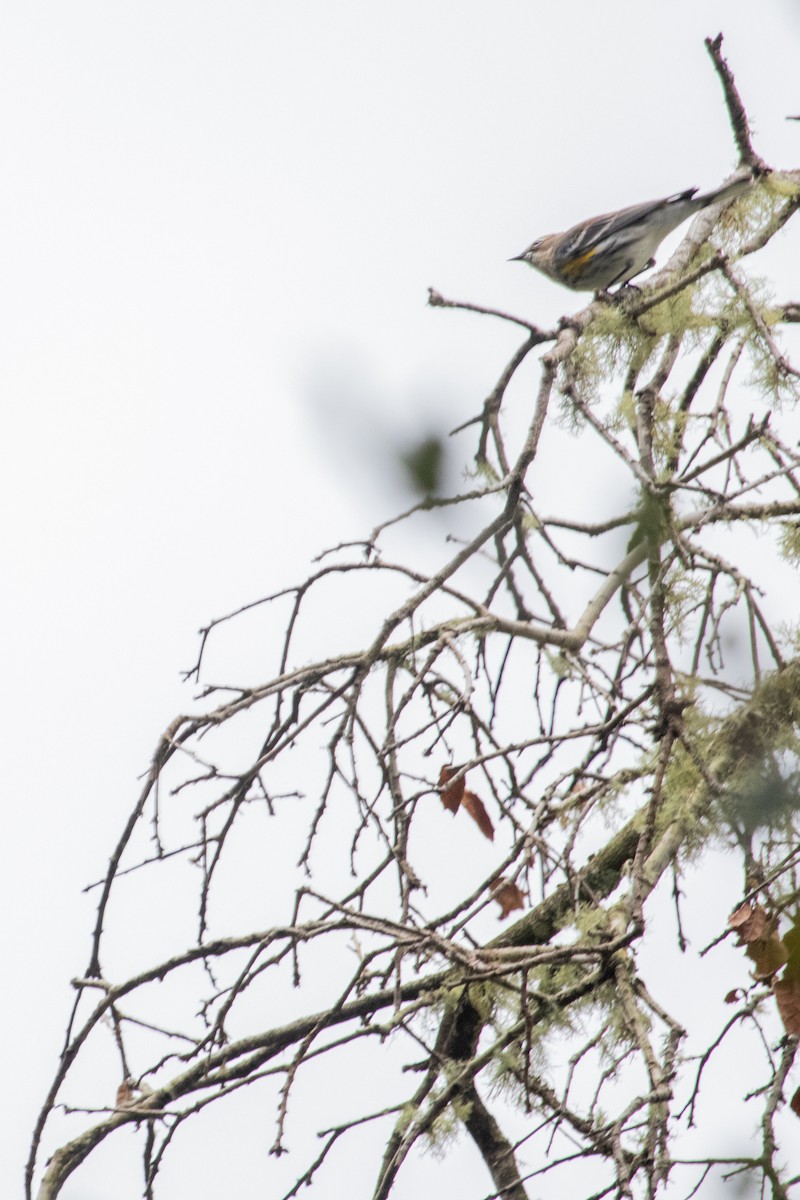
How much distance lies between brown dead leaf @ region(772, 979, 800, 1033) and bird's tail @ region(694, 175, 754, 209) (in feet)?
7.06

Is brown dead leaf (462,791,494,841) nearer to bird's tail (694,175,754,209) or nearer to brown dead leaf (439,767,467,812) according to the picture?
brown dead leaf (439,767,467,812)

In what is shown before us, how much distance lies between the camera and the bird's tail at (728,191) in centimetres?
374

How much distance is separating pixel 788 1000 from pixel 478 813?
95 centimetres

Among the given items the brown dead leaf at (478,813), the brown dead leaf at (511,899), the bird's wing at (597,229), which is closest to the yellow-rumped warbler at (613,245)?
the bird's wing at (597,229)

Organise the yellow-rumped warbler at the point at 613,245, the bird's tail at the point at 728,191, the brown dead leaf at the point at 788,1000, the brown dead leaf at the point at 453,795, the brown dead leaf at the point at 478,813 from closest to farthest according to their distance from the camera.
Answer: the brown dead leaf at the point at 788,1000
the brown dead leaf at the point at 453,795
the brown dead leaf at the point at 478,813
the bird's tail at the point at 728,191
the yellow-rumped warbler at the point at 613,245

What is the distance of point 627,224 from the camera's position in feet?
16.2

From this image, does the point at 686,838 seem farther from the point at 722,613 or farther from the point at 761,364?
the point at 761,364

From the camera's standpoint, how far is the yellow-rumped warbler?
478 cm

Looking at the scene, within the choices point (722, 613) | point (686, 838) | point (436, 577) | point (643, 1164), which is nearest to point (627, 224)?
point (722, 613)

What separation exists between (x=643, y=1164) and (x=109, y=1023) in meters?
1.19

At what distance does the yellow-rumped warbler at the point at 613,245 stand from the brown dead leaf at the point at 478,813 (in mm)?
1963

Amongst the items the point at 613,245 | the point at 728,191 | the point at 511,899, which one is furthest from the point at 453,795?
the point at 613,245

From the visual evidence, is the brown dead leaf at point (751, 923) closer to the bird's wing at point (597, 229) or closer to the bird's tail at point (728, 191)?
the bird's tail at point (728, 191)

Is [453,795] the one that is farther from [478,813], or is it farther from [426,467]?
[426,467]
